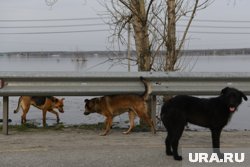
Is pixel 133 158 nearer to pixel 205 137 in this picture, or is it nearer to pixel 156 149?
pixel 156 149

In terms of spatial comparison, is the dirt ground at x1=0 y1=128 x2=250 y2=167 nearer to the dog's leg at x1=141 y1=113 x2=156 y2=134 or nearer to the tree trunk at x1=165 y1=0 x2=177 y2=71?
the dog's leg at x1=141 y1=113 x2=156 y2=134

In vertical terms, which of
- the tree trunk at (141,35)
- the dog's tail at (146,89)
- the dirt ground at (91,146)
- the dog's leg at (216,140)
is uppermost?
the tree trunk at (141,35)

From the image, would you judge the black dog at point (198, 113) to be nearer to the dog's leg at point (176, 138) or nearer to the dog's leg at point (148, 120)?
the dog's leg at point (176, 138)

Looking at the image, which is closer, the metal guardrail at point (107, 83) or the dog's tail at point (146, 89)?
the metal guardrail at point (107, 83)

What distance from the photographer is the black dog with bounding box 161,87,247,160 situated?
6.11 metres

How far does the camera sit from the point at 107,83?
825 centimetres

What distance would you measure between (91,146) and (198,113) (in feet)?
5.93

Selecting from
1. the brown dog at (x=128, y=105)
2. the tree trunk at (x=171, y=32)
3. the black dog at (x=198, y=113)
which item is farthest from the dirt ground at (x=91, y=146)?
the tree trunk at (x=171, y=32)

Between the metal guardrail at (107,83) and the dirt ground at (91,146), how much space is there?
74cm

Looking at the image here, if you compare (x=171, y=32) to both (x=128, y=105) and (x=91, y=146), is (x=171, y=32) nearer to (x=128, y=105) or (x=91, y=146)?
(x=128, y=105)

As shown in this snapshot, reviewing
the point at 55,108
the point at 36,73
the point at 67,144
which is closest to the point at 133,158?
the point at 67,144

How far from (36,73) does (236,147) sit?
3.63 m

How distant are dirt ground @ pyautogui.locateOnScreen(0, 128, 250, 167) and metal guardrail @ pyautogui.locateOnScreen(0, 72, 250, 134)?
74cm

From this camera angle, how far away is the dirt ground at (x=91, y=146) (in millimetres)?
6102
